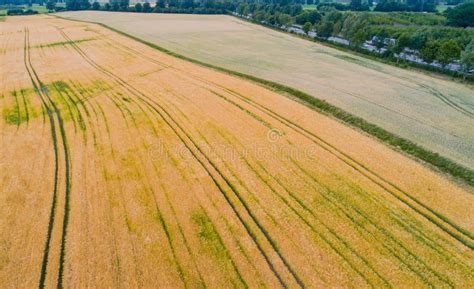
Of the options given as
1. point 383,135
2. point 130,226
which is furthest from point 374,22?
point 130,226

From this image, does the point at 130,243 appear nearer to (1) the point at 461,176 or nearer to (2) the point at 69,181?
(2) the point at 69,181

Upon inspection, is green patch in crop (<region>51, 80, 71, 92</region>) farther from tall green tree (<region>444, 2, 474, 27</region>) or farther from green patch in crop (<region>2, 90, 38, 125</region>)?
tall green tree (<region>444, 2, 474, 27</region>)

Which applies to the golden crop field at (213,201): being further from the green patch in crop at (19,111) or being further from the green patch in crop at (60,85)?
the green patch in crop at (60,85)

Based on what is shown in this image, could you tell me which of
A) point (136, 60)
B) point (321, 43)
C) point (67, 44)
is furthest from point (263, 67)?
point (67, 44)

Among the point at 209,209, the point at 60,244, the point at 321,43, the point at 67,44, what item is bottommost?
the point at 60,244

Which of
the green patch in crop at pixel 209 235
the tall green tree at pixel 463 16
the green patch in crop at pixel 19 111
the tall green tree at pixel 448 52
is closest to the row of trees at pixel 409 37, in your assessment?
the tall green tree at pixel 448 52
